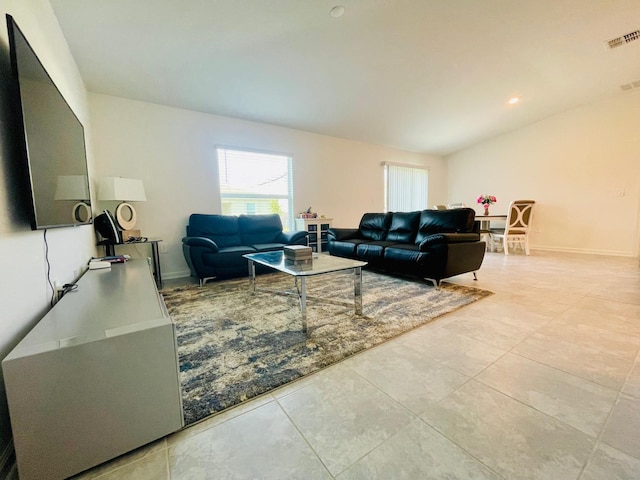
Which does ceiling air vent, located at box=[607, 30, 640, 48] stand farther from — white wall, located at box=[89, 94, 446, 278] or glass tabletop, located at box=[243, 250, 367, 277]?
glass tabletop, located at box=[243, 250, 367, 277]

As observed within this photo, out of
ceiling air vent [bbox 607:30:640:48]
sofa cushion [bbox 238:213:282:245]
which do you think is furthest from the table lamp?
ceiling air vent [bbox 607:30:640:48]

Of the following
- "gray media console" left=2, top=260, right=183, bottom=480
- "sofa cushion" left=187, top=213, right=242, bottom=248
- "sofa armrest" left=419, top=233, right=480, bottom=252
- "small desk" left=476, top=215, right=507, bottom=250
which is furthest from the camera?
"small desk" left=476, top=215, right=507, bottom=250

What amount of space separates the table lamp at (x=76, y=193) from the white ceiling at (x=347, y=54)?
139 centimetres

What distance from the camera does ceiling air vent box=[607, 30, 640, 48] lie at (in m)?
3.17

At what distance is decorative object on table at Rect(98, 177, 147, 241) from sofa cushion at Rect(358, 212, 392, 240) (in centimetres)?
312

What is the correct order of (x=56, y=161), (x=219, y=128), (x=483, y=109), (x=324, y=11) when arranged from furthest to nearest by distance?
(x=483, y=109)
(x=219, y=128)
(x=324, y=11)
(x=56, y=161)

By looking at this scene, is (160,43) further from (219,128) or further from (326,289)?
(326,289)

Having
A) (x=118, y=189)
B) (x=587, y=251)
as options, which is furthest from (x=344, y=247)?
(x=587, y=251)

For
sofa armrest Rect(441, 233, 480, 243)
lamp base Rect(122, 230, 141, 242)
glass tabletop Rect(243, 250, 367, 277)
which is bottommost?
glass tabletop Rect(243, 250, 367, 277)

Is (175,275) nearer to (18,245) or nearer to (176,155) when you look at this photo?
(176,155)

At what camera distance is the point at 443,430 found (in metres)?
1.06

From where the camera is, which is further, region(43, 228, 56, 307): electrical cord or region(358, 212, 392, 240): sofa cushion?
region(358, 212, 392, 240): sofa cushion

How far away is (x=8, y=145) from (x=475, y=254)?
3.82 metres

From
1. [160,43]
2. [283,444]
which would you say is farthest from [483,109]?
[283,444]
